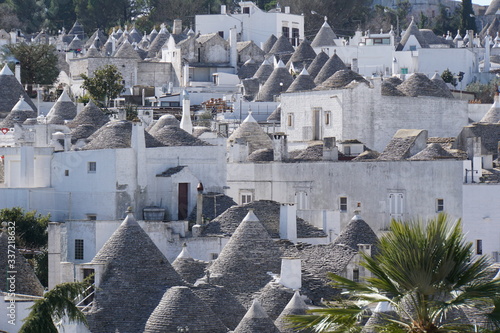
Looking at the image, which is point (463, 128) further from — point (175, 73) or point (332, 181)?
point (175, 73)

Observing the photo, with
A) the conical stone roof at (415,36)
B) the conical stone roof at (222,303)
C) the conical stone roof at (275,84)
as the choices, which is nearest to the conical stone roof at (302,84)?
the conical stone roof at (275,84)

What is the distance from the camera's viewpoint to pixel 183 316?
32.1m

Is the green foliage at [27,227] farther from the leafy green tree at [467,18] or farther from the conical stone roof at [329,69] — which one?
the leafy green tree at [467,18]

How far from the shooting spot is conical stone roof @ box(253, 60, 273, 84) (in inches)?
3228

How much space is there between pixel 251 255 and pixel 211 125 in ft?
92.7

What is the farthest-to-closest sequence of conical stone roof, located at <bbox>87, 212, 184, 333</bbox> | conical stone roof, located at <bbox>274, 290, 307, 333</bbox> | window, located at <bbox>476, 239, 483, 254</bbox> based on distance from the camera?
window, located at <bbox>476, 239, 483, 254</bbox>
conical stone roof, located at <bbox>87, 212, 184, 333</bbox>
conical stone roof, located at <bbox>274, 290, 307, 333</bbox>

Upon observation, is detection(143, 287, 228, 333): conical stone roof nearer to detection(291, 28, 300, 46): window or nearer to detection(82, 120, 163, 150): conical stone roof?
detection(82, 120, 163, 150): conical stone roof

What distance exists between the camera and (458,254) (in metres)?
20.7

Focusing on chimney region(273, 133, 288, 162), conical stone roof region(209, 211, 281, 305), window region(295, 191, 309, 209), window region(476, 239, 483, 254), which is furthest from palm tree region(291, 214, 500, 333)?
chimney region(273, 133, 288, 162)

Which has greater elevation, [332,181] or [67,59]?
[67,59]

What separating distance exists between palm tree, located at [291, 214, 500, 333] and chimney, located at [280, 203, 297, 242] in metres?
24.3

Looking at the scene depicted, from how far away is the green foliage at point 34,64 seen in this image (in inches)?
3108

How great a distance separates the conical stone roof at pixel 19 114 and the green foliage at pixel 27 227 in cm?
1452

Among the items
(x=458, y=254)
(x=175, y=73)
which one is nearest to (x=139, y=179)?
(x=458, y=254)
